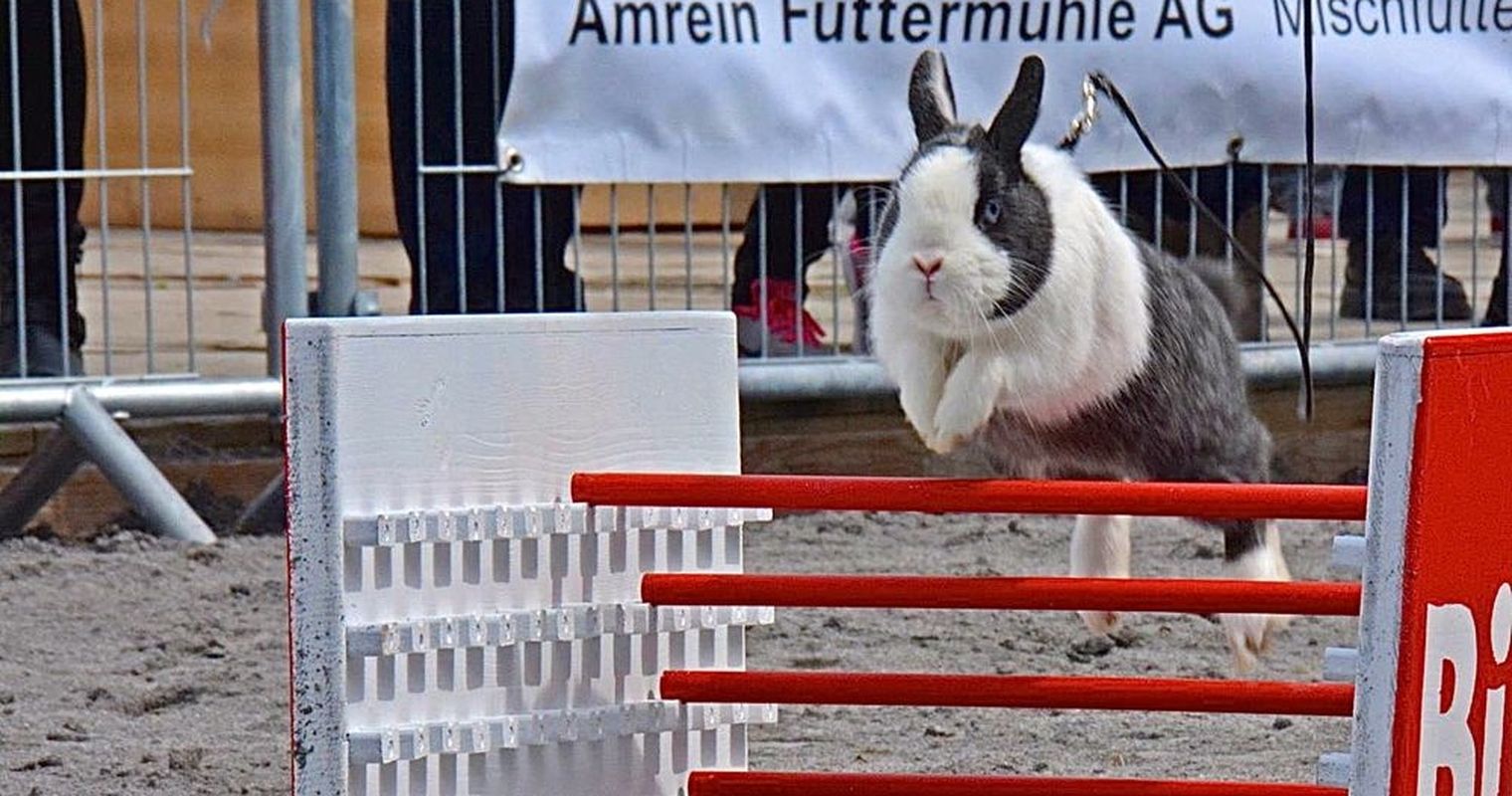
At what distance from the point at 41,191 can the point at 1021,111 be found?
327 cm

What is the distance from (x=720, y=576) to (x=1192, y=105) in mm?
3003

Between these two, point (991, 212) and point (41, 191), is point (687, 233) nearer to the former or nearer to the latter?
point (41, 191)

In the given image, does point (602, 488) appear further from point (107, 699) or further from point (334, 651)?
point (107, 699)

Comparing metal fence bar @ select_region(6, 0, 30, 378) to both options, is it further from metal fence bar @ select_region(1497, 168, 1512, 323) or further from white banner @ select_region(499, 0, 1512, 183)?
metal fence bar @ select_region(1497, 168, 1512, 323)

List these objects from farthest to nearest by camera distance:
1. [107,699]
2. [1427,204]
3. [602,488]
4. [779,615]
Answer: [1427,204] → [779,615] → [107,699] → [602,488]

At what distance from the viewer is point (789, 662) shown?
455 centimetres

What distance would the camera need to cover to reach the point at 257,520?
5.50 metres

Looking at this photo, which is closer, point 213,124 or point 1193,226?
point 1193,226

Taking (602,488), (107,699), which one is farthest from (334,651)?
(107,699)

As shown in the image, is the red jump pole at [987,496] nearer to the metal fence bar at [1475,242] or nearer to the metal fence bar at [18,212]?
the metal fence bar at [18,212]

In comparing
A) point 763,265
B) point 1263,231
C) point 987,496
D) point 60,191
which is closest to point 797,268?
point 763,265

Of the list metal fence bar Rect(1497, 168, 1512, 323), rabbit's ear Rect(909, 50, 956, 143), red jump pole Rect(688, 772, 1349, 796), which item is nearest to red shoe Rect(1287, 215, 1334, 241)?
metal fence bar Rect(1497, 168, 1512, 323)

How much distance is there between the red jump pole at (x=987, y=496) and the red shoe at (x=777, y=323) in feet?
9.38

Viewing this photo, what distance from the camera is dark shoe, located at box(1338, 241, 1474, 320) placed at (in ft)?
20.8
